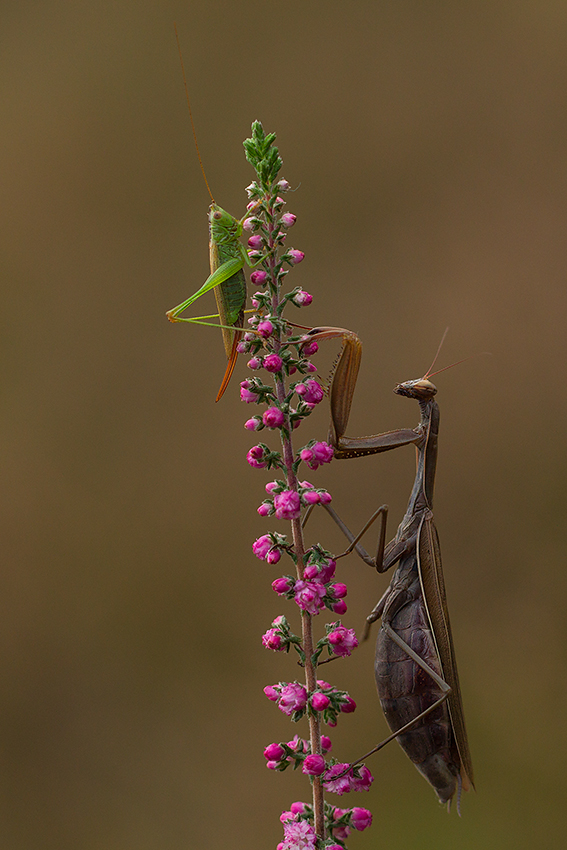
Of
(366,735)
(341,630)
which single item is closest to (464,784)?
(341,630)

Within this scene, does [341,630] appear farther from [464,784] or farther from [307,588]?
[464,784]

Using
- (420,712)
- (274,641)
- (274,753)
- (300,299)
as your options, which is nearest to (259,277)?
(300,299)

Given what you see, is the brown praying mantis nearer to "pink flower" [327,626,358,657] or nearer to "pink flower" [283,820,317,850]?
"pink flower" [327,626,358,657]

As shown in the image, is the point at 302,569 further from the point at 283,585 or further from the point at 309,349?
the point at 309,349

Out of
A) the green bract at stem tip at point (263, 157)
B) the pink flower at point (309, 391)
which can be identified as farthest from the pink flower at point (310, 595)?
the green bract at stem tip at point (263, 157)

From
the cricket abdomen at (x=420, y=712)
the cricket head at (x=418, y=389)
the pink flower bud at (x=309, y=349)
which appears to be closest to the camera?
the pink flower bud at (x=309, y=349)

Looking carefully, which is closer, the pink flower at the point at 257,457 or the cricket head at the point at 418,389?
the pink flower at the point at 257,457

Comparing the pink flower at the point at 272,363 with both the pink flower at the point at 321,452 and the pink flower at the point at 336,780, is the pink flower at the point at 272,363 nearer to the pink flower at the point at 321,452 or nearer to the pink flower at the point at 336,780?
the pink flower at the point at 321,452
